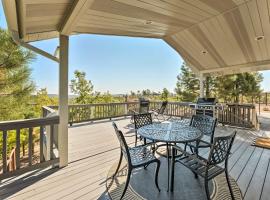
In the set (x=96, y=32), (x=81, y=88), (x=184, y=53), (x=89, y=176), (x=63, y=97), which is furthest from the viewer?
(x=81, y=88)

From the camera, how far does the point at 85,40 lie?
48.2ft

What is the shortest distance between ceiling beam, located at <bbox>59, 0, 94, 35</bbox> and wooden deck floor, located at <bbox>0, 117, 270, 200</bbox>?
2.49 metres

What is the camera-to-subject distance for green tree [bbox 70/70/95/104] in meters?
12.7

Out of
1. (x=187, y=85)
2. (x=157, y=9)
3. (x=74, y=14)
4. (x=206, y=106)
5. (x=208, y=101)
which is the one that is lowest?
(x=206, y=106)

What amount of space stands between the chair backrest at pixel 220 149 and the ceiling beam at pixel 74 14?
7.96 feet

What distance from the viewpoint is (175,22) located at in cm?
435

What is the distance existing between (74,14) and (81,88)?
35.4 ft

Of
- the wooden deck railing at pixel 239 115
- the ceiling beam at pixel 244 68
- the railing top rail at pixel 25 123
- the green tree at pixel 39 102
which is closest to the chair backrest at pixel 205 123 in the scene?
the railing top rail at pixel 25 123

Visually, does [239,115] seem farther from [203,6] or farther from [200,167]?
[200,167]

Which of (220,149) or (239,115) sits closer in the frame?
(220,149)

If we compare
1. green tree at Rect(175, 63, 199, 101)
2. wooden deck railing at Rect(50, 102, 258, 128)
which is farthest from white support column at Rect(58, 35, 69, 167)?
green tree at Rect(175, 63, 199, 101)

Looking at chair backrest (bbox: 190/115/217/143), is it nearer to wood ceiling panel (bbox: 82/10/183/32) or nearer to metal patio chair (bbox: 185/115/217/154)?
metal patio chair (bbox: 185/115/217/154)

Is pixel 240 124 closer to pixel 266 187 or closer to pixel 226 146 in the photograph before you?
pixel 266 187

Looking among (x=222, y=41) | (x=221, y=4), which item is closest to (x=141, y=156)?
(x=221, y=4)
